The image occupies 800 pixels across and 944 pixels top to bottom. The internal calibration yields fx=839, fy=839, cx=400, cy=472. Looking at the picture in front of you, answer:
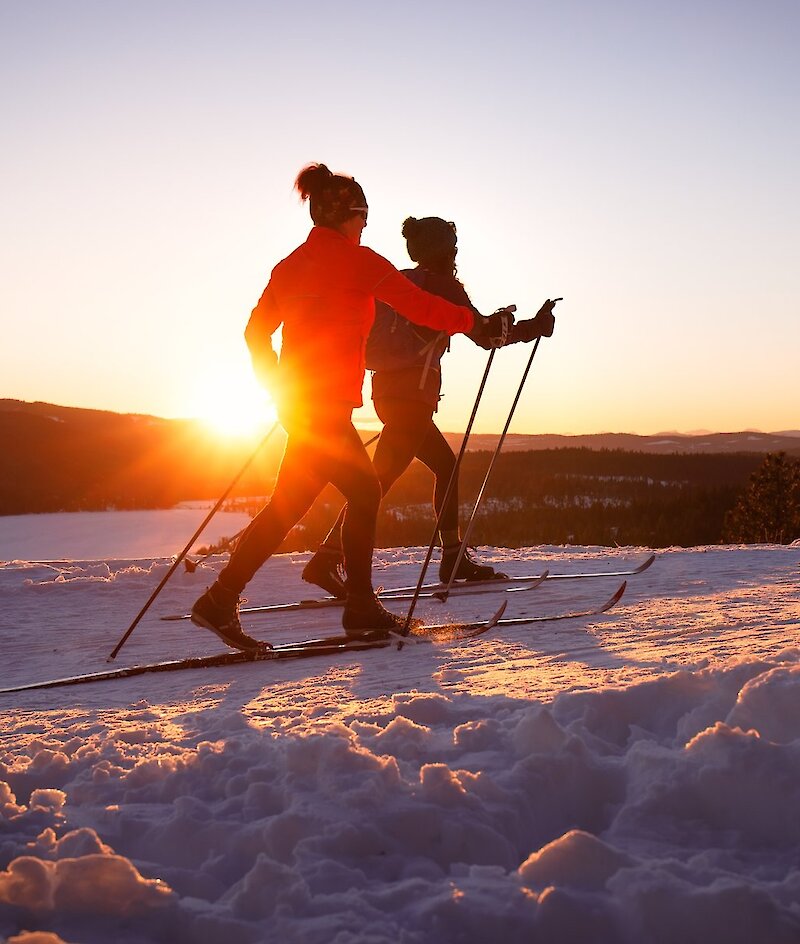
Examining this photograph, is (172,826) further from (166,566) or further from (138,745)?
(166,566)

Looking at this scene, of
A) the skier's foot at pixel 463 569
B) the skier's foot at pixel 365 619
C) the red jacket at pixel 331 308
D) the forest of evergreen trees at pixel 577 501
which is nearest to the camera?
the red jacket at pixel 331 308

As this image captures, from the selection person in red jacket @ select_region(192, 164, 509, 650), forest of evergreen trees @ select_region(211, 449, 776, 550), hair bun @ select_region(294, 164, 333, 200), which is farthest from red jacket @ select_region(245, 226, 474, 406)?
forest of evergreen trees @ select_region(211, 449, 776, 550)

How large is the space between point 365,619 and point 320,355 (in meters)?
1.48

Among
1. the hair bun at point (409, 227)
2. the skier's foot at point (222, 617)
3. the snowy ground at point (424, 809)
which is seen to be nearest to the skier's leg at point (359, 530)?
the skier's foot at point (222, 617)

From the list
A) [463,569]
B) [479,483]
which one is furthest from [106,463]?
[463,569]

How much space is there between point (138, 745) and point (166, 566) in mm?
5175

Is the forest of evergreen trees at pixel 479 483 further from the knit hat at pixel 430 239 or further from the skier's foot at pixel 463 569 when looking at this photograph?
the knit hat at pixel 430 239

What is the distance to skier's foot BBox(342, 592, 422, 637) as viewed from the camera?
464 centimetres

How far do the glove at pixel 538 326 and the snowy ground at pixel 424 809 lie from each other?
229 cm

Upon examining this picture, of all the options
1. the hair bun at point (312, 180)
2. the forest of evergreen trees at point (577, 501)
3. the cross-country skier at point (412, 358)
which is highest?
the hair bun at point (312, 180)

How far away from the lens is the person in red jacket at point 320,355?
4.23 meters

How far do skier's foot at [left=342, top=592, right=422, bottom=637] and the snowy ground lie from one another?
916 mm

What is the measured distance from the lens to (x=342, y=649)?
450 centimetres

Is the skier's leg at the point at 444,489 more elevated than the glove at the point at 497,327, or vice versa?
the glove at the point at 497,327
